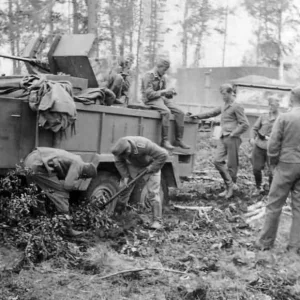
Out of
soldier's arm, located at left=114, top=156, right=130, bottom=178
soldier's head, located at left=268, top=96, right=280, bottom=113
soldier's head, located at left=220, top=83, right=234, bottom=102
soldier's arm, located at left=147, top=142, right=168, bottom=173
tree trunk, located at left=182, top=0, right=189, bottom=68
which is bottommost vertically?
soldier's arm, located at left=114, top=156, right=130, bottom=178

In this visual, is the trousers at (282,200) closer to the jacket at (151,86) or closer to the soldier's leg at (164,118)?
the soldier's leg at (164,118)

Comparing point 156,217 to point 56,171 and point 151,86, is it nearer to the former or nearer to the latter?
point 56,171

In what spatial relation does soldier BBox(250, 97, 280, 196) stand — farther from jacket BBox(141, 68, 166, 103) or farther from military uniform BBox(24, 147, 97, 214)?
military uniform BBox(24, 147, 97, 214)

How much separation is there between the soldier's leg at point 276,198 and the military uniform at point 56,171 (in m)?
2.14

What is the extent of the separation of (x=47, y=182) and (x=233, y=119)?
13.3 feet

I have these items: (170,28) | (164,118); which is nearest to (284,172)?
(164,118)

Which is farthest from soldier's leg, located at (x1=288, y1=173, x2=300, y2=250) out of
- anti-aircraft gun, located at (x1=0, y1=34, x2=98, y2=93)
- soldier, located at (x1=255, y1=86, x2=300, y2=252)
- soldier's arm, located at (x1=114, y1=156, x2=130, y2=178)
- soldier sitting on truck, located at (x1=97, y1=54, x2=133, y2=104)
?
anti-aircraft gun, located at (x1=0, y1=34, x2=98, y2=93)

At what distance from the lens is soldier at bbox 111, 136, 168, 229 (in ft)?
22.3

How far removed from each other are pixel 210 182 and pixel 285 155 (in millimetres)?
5459

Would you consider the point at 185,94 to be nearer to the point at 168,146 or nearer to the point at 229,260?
the point at 168,146

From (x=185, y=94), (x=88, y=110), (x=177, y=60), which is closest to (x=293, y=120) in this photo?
(x=88, y=110)

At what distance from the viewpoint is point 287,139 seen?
584 cm

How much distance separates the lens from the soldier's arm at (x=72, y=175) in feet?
20.1

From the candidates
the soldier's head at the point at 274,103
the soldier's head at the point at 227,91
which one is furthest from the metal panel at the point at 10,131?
the soldier's head at the point at 274,103
